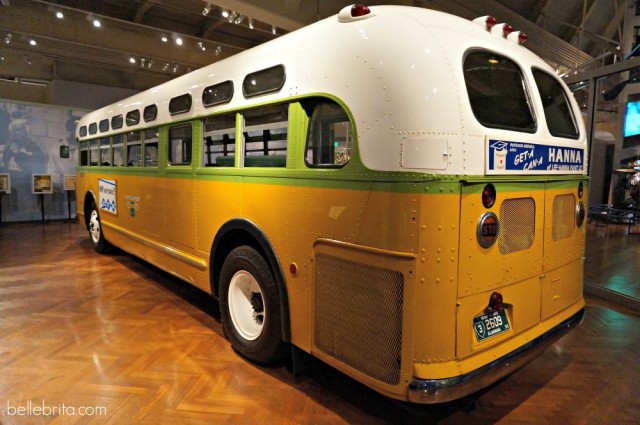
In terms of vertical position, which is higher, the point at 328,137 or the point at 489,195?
the point at 328,137

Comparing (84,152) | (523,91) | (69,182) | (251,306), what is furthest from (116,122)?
(69,182)

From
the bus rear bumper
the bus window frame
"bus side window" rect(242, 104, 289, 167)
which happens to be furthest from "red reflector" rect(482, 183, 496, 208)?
"bus side window" rect(242, 104, 289, 167)

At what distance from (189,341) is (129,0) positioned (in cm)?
764

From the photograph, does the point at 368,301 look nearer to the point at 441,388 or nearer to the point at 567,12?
the point at 441,388

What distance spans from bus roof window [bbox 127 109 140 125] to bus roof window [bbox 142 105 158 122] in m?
0.22

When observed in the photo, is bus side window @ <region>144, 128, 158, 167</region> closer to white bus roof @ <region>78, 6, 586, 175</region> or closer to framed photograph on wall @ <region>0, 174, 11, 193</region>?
white bus roof @ <region>78, 6, 586, 175</region>

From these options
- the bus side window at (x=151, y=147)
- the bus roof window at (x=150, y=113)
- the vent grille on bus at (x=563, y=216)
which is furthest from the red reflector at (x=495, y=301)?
the bus roof window at (x=150, y=113)

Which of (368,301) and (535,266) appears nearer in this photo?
(368,301)

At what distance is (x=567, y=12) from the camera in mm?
9164

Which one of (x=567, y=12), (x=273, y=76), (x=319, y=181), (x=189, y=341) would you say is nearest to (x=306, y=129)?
(x=319, y=181)

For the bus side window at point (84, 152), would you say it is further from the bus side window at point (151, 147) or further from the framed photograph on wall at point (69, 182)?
the framed photograph on wall at point (69, 182)

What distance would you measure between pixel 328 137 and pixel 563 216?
1676mm

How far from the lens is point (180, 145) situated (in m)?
4.11

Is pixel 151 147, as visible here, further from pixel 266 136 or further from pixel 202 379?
pixel 202 379
